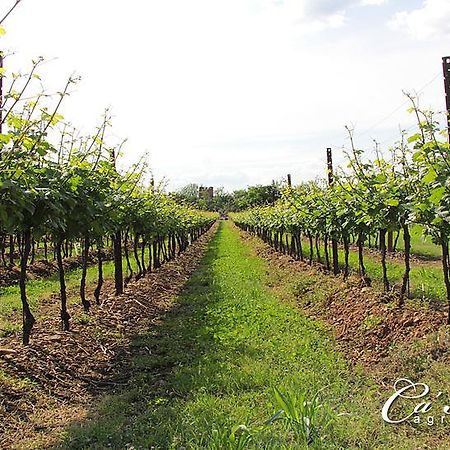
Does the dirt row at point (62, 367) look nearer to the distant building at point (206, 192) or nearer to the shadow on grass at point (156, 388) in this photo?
the shadow on grass at point (156, 388)

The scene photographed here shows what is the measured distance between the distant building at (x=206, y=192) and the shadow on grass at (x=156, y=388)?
113 meters

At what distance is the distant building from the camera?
411 feet

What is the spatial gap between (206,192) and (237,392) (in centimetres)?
12356

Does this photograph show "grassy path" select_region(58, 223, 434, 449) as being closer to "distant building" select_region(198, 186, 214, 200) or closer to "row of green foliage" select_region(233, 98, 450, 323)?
"row of green foliage" select_region(233, 98, 450, 323)

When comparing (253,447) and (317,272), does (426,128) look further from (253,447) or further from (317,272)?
(317,272)

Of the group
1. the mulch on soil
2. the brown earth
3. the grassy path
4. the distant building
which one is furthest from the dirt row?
the distant building

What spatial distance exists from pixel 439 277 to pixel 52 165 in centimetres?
1021

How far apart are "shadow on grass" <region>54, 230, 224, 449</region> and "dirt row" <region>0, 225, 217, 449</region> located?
0.20 m

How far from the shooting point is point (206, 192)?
129 meters

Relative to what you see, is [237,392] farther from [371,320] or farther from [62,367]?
[371,320]

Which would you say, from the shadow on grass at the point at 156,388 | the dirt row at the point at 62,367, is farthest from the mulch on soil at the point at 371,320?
the dirt row at the point at 62,367

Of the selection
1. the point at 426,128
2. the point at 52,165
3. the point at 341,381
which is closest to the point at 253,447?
the point at 341,381

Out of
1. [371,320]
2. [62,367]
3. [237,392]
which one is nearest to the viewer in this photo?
[237,392]

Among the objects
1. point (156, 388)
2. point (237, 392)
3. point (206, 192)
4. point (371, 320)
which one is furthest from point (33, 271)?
point (206, 192)
